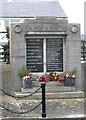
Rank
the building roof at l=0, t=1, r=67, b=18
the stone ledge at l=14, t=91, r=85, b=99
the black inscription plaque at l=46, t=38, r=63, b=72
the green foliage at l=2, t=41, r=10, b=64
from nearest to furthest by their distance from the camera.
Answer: the stone ledge at l=14, t=91, r=85, b=99 < the black inscription plaque at l=46, t=38, r=63, b=72 < the green foliage at l=2, t=41, r=10, b=64 < the building roof at l=0, t=1, r=67, b=18

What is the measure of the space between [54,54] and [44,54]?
0.40m

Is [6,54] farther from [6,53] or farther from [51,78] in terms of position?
[51,78]

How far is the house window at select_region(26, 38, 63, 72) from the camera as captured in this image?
13.5m

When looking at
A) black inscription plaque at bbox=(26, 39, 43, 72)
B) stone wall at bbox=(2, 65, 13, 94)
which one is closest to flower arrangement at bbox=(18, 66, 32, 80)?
black inscription plaque at bbox=(26, 39, 43, 72)

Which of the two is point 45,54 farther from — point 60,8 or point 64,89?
point 60,8

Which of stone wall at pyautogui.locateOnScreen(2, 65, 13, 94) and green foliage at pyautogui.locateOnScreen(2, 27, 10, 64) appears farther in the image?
green foliage at pyautogui.locateOnScreen(2, 27, 10, 64)

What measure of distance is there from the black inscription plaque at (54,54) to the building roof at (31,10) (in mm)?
6155

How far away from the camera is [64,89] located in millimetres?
13031

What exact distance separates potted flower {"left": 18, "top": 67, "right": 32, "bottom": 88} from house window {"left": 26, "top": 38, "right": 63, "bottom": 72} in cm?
45

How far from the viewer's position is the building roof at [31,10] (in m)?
21.7

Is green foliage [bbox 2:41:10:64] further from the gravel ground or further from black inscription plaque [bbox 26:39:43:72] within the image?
the gravel ground

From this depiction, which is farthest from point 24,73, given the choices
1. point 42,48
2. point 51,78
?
point 42,48

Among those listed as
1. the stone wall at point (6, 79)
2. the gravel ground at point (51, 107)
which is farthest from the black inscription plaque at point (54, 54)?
the gravel ground at point (51, 107)

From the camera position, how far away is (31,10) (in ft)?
83.6
